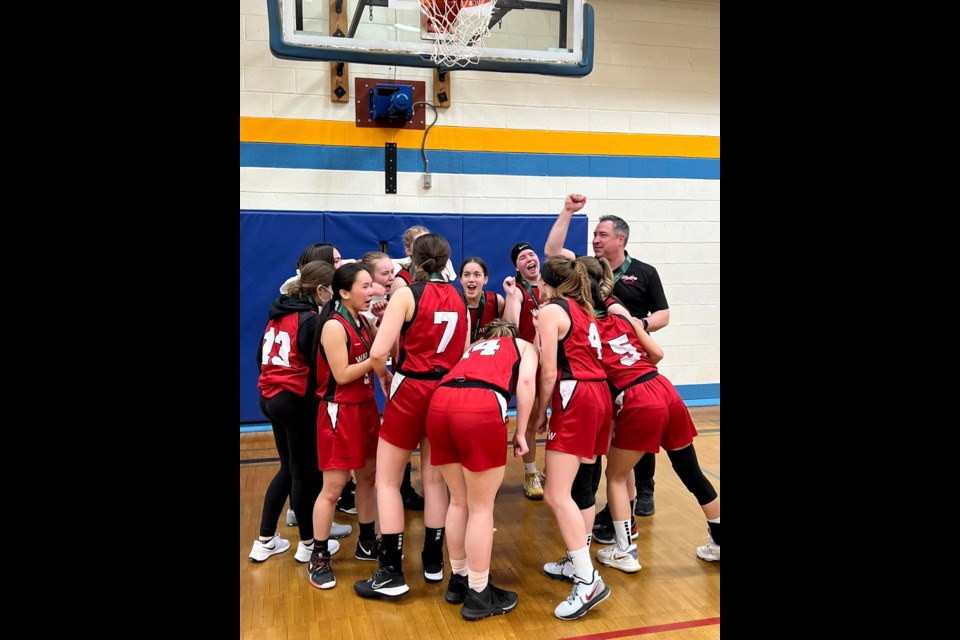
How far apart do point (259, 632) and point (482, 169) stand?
5.66 meters

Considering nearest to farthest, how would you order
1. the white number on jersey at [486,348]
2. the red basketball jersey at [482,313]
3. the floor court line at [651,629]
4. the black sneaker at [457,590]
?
the floor court line at [651,629] < the white number on jersey at [486,348] < the black sneaker at [457,590] < the red basketball jersey at [482,313]

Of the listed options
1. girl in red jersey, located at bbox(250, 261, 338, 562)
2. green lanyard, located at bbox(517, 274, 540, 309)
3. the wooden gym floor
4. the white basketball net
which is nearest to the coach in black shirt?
green lanyard, located at bbox(517, 274, 540, 309)

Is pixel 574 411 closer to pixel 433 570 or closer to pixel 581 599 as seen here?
pixel 581 599

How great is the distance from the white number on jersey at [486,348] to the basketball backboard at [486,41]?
2.50 meters

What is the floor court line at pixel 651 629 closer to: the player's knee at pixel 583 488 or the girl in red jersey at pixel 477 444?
the girl in red jersey at pixel 477 444

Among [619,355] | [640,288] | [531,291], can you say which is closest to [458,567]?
[619,355]

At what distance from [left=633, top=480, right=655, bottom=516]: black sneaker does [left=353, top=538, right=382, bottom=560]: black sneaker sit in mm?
1895

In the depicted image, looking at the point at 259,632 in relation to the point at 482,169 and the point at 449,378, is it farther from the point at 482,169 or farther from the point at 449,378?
the point at 482,169

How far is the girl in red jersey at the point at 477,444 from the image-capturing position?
3.48 metres

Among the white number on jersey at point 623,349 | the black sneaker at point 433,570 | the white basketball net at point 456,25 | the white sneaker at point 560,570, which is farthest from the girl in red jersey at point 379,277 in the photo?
the white basketball net at point 456,25

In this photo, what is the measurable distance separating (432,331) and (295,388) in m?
0.91

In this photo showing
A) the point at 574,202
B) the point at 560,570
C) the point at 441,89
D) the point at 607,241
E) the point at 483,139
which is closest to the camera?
the point at 560,570

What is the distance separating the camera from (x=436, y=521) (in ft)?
13.1

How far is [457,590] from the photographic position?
381cm
